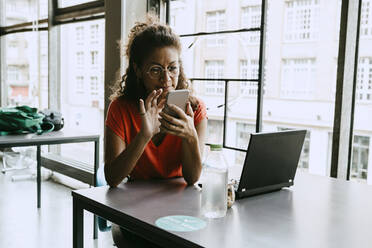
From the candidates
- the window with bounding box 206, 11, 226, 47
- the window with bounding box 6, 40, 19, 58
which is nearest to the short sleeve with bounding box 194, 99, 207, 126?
the window with bounding box 206, 11, 226, 47

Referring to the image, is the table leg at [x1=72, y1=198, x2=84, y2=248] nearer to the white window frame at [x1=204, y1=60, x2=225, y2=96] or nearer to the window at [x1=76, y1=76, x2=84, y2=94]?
the white window frame at [x1=204, y1=60, x2=225, y2=96]

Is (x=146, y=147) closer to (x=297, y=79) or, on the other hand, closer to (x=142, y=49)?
(x=142, y=49)

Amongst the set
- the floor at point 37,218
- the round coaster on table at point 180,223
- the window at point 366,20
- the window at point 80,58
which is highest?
the window at point 366,20

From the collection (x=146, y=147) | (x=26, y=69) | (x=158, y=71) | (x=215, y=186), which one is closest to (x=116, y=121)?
(x=146, y=147)

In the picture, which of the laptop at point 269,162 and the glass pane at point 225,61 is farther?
the glass pane at point 225,61

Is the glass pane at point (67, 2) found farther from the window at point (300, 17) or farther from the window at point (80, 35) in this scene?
the window at point (300, 17)

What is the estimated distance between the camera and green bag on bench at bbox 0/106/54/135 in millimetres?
2594

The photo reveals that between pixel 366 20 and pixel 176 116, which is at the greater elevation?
pixel 366 20

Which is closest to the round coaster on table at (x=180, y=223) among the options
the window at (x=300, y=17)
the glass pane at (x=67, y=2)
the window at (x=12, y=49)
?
the window at (x=300, y=17)

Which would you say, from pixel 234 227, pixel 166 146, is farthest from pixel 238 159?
pixel 234 227

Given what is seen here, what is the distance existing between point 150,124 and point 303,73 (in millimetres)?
2357

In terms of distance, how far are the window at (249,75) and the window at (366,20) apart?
65 cm

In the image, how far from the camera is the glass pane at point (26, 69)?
174 inches

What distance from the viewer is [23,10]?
4715 millimetres
